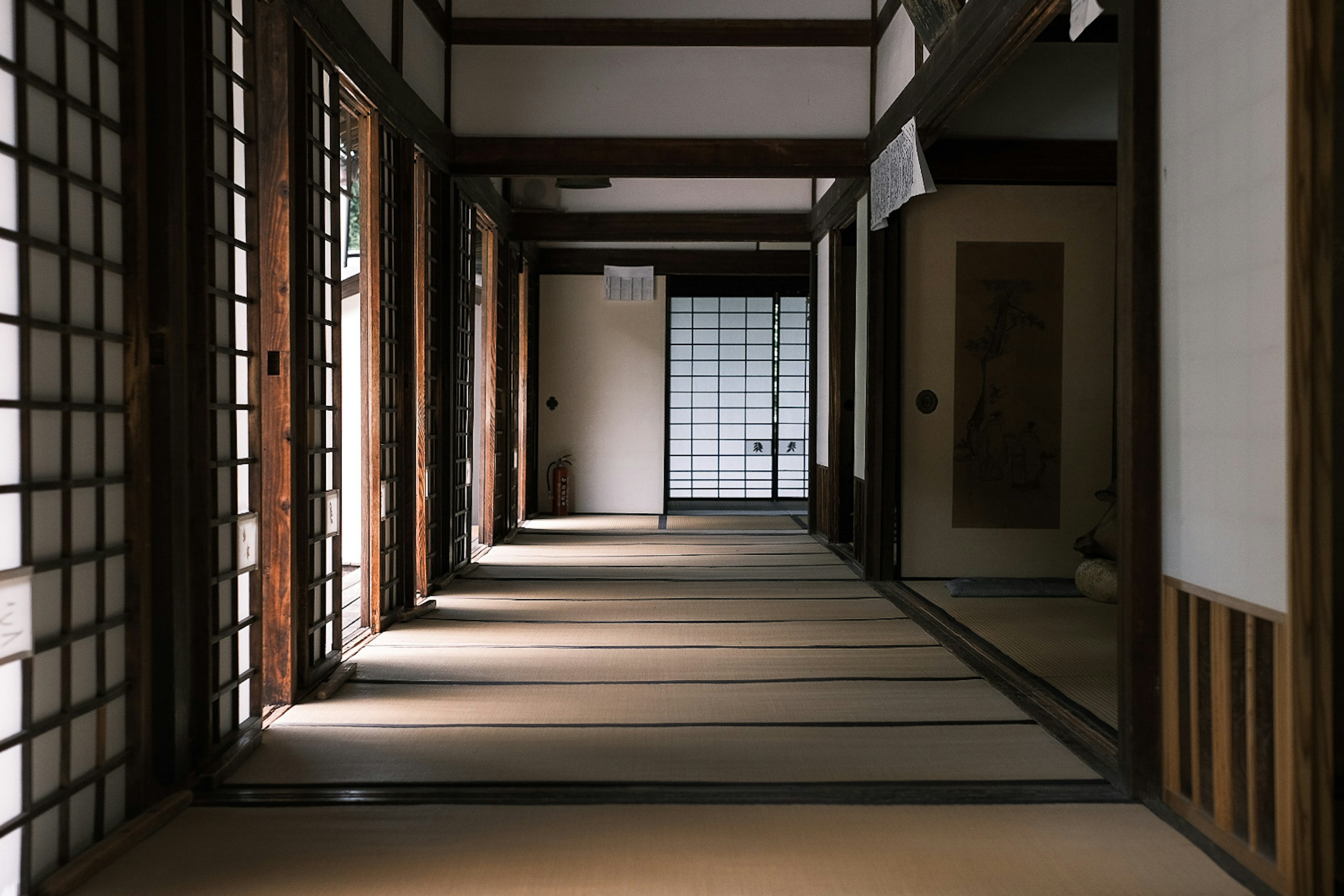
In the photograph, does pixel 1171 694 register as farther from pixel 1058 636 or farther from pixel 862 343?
pixel 862 343

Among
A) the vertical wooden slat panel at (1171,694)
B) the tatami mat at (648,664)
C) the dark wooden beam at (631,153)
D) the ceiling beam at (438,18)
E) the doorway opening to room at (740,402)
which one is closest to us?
the vertical wooden slat panel at (1171,694)

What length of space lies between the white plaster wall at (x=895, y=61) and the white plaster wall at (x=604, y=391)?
441 cm

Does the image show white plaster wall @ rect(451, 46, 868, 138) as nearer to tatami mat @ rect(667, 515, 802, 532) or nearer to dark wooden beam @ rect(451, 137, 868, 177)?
dark wooden beam @ rect(451, 137, 868, 177)

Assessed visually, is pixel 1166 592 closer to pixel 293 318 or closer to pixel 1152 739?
pixel 1152 739

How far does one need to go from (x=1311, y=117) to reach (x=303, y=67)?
2.76 metres

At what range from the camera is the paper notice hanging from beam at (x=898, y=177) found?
183 inches

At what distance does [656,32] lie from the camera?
5.61 meters

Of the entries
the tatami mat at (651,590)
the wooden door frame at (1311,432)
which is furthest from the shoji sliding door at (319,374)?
the wooden door frame at (1311,432)

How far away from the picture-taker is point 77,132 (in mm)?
2078

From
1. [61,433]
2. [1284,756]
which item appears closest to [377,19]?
[61,433]

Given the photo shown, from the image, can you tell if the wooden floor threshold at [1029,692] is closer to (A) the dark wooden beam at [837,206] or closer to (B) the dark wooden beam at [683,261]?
(A) the dark wooden beam at [837,206]

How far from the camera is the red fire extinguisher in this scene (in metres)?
9.65

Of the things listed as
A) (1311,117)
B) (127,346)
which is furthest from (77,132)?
(1311,117)

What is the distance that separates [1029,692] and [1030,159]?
127 inches
